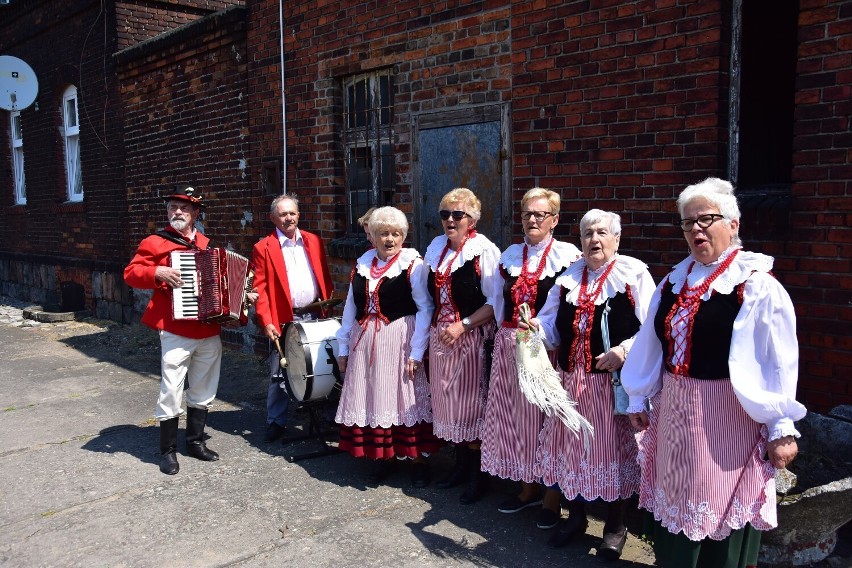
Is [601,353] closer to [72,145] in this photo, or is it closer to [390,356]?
[390,356]

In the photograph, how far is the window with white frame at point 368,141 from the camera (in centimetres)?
682

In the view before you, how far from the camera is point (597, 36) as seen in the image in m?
4.92

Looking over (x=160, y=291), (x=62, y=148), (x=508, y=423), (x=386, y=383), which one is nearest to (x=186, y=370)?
(x=160, y=291)

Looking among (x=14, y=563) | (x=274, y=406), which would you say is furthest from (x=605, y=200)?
(x=14, y=563)

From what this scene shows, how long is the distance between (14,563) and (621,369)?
10.7ft

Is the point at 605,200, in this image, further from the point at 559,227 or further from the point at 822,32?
the point at 822,32

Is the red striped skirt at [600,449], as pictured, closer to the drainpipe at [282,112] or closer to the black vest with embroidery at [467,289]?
the black vest with embroidery at [467,289]

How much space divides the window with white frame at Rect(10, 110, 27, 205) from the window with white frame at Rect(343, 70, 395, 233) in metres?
9.81

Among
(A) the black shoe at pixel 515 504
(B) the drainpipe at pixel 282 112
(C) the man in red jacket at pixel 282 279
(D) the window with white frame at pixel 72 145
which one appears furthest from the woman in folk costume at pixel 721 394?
(D) the window with white frame at pixel 72 145

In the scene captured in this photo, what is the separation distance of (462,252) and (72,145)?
10.5 m

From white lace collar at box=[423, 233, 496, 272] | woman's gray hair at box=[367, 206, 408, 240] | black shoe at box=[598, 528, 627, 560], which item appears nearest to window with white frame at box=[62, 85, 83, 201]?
woman's gray hair at box=[367, 206, 408, 240]

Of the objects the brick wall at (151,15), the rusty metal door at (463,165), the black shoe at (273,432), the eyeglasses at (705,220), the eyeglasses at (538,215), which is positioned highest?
the brick wall at (151,15)

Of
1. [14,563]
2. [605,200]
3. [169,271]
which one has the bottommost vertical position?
[14,563]

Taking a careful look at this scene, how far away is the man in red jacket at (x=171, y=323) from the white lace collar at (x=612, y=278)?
273 centimetres
